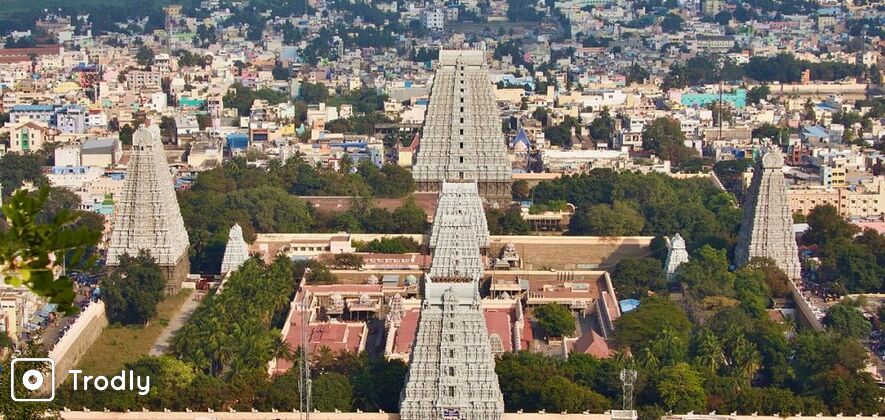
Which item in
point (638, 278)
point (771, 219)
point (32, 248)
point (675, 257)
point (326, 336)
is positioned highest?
point (32, 248)

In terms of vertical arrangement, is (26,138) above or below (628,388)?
above

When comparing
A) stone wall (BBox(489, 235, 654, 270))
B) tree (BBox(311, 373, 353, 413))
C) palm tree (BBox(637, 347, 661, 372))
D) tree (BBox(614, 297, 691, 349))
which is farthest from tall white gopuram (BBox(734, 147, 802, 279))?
tree (BBox(311, 373, 353, 413))

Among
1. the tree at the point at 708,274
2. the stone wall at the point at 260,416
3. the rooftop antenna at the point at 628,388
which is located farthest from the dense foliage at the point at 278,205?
the rooftop antenna at the point at 628,388

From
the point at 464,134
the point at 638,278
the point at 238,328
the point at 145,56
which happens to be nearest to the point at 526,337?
the point at 638,278

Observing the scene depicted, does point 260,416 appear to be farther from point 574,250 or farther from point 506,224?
point 506,224

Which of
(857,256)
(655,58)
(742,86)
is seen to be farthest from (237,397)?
(655,58)

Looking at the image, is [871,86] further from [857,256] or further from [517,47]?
[857,256]

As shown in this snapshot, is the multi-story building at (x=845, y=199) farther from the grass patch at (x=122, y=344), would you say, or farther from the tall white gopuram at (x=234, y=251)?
the grass patch at (x=122, y=344)
